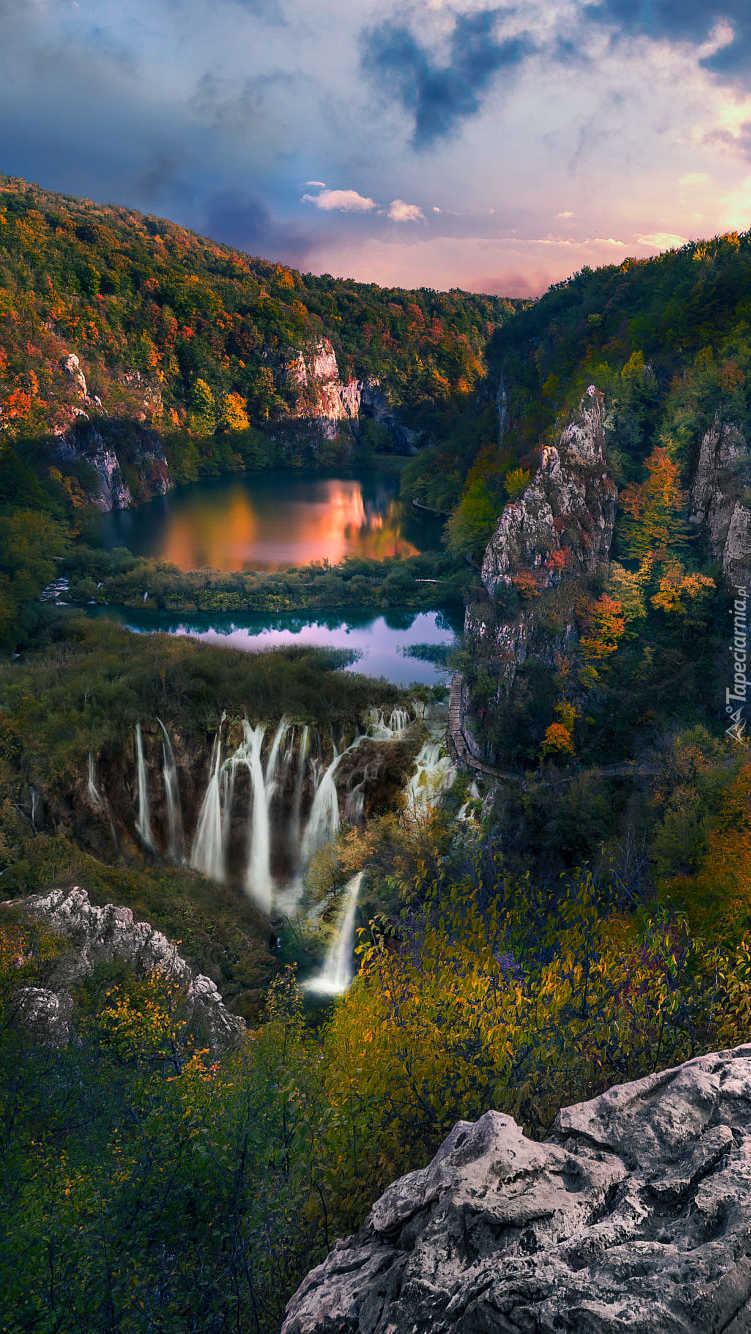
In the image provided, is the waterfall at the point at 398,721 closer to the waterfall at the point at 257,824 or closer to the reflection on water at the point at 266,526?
the waterfall at the point at 257,824

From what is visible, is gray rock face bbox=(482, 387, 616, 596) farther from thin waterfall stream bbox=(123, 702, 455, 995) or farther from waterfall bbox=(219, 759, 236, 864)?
waterfall bbox=(219, 759, 236, 864)

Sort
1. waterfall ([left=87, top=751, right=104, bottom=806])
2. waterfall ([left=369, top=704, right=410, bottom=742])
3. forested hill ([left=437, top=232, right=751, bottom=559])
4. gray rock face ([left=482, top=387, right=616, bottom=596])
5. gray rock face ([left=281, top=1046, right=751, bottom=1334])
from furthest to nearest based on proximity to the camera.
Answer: forested hill ([left=437, top=232, right=751, bottom=559]), gray rock face ([left=482, top=387, right=616, bottom=596]), waterfall ([left=369, top=704, right=410, bottom=742]), waterfall ([left=87, top=751, right=104, bottom=806]), gray rock face ([left=281, top=1046, right=751, bottom=1334])

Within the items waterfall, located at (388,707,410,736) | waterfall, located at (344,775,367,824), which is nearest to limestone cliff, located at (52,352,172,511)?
waterfall, located at (388,707,410,736)

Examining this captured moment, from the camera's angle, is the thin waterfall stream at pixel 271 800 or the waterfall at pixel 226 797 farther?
the waterfall at pixel 226 797

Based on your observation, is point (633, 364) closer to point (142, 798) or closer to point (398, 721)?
point (398, 721)

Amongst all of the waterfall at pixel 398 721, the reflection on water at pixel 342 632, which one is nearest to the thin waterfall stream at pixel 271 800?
the waterfall at pixel 398 721
